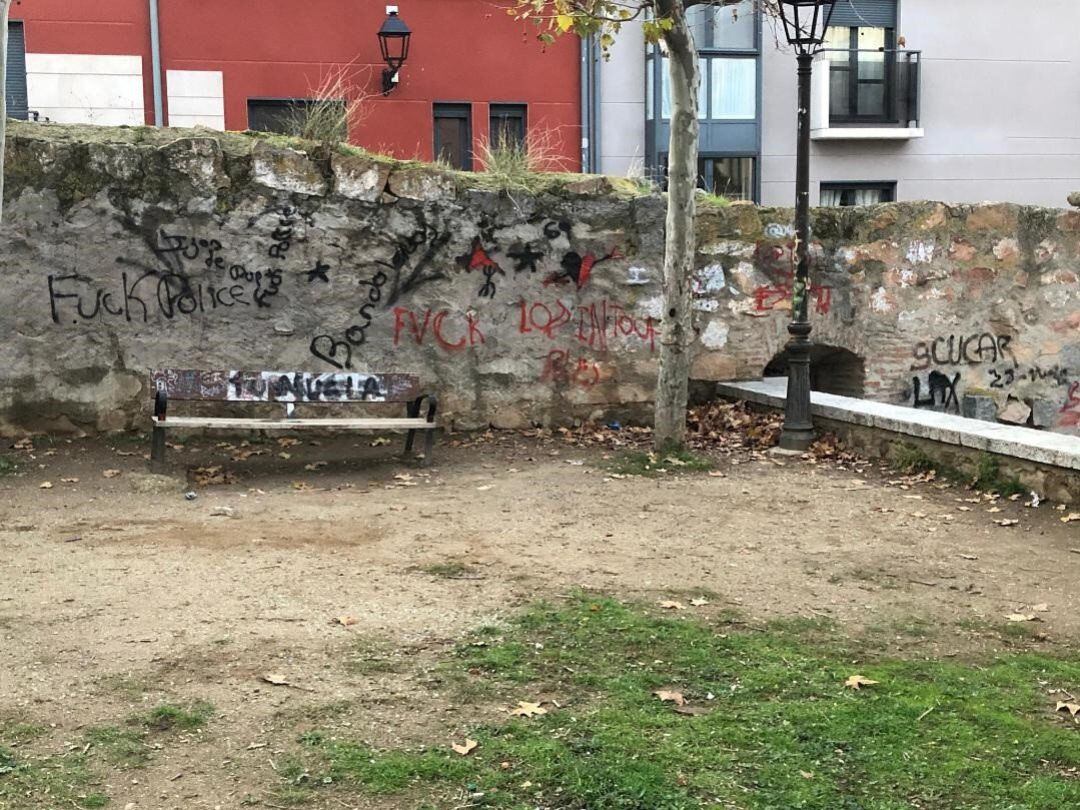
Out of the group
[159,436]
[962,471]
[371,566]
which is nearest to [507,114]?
[159,436]

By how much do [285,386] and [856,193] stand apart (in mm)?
16283

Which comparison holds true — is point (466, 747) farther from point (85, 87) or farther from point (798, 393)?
point (85, 87)

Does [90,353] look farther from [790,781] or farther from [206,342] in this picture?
[790,781]

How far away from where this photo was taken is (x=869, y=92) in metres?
22.3

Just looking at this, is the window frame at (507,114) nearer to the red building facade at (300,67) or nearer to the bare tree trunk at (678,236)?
the red building facade at (300,67)

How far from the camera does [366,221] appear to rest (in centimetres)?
934

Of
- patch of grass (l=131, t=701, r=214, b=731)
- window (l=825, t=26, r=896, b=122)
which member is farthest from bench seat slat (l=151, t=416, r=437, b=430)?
window (l=825, t=26, r=896, b=122)

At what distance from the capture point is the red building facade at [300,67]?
1755 centimetres

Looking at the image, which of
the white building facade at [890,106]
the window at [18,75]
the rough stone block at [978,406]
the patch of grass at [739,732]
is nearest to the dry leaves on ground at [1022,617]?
the patch of grass at [739,732]

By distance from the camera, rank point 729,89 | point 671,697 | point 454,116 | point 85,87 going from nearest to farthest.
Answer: point 671,697
point 85,87
point 454,116
point 729,89

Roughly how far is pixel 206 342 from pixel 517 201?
2851 millimetres

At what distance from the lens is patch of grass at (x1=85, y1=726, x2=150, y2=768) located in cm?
351

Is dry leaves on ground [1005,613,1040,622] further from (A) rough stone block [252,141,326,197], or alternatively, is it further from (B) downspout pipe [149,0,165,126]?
(B) downspout pipe [149,0,165,126]

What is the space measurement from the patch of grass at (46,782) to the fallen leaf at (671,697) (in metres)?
1.88
